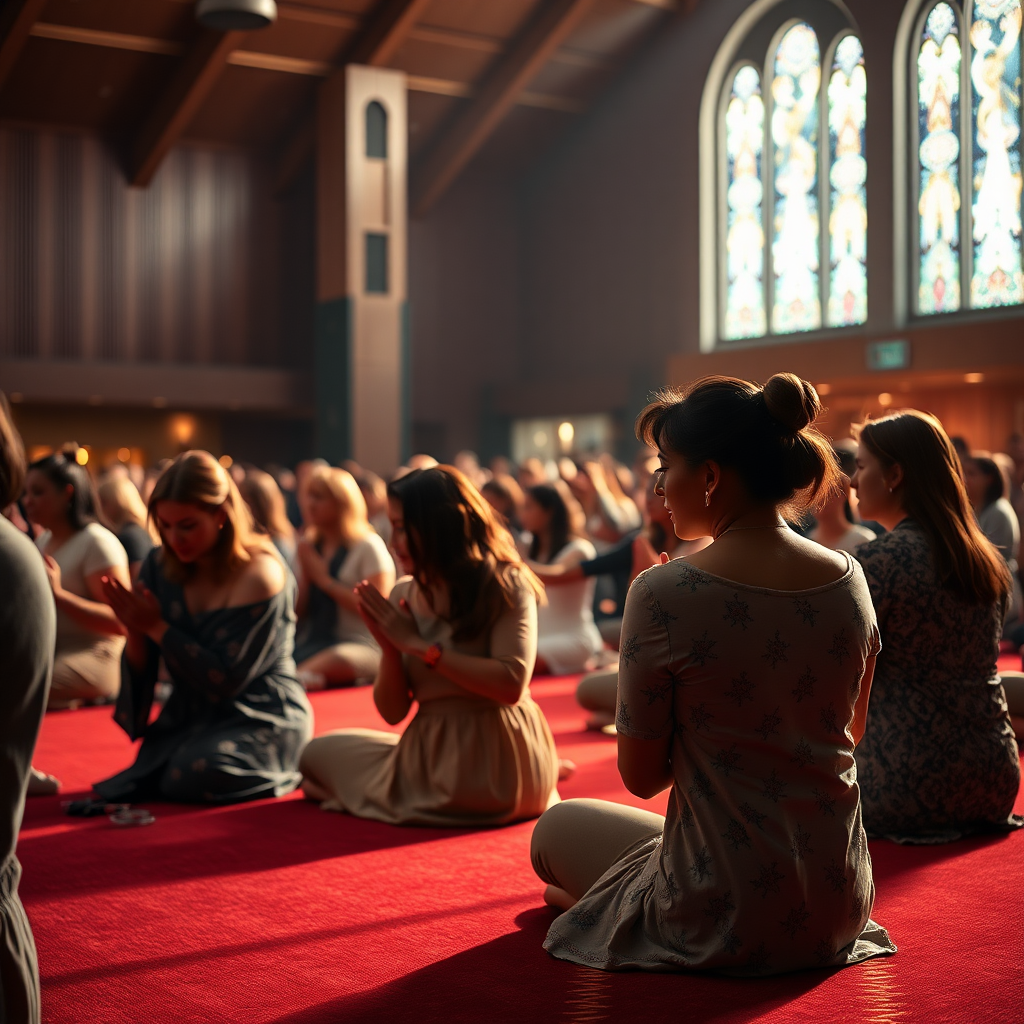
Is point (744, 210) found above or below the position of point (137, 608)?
above

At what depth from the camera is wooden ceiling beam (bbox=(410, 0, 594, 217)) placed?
16.9 metres

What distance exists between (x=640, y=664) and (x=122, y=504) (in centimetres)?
563

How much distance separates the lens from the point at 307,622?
7.50 metres

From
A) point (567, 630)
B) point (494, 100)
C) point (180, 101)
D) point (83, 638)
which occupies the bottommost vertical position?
point (567, 630)

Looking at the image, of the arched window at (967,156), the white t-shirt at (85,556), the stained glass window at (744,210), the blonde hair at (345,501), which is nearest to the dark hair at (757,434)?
the white t-shirt at (85,556)

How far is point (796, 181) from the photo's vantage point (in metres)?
17.0

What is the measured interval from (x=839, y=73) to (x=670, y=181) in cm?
322

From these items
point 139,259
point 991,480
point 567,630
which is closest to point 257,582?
point 567,630

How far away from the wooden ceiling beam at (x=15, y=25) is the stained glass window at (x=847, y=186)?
9.67m

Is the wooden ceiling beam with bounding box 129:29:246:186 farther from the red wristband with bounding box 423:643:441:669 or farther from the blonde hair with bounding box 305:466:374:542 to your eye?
the red wristband with bounding box 423:643:441:669

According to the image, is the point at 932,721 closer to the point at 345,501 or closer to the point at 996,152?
the point at 345,501

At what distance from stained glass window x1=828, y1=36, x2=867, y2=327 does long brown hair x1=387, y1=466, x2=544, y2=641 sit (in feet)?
43.6

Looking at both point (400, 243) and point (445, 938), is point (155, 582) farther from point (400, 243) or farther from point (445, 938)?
point (400, 243)

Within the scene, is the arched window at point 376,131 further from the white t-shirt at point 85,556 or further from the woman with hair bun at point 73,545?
the white t-shirt at point 85,556
